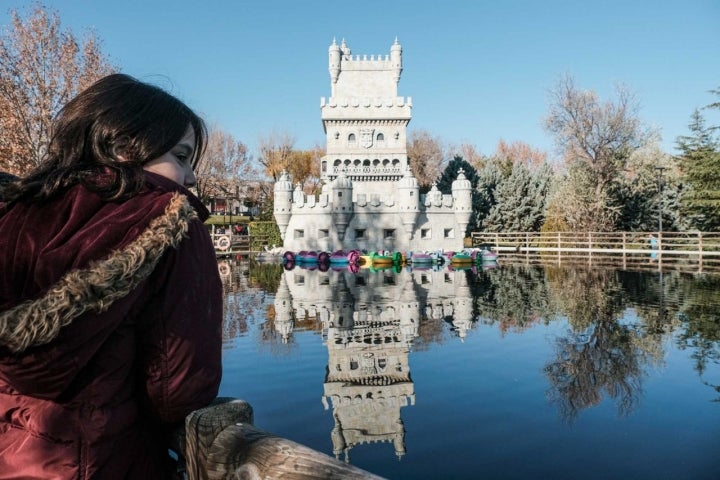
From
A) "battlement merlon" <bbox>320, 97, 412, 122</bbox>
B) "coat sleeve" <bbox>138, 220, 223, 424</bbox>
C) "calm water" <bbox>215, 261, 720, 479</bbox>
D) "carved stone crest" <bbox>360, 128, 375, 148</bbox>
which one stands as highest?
"battlement merlon" <bbox>320, 97, 412, 122</bbox>

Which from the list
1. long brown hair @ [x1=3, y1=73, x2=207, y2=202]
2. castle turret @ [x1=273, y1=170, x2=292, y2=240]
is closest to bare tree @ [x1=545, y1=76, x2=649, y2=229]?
castle turret @ [x1=273, y1=170, x2=292, y2=240]

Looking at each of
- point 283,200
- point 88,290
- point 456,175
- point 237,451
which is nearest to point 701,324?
point 237,451

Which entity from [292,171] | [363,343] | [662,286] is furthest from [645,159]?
[363,343]

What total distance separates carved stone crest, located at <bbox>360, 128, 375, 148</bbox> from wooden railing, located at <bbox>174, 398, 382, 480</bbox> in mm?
33087

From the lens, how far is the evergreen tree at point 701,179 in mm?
29719

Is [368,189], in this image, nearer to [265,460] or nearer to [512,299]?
[512,299]

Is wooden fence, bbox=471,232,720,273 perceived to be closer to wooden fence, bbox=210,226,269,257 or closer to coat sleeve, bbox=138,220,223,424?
wooden fence, bbox=210,226,269,257

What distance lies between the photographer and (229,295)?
15992 mm

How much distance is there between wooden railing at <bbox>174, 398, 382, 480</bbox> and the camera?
130 centimetres

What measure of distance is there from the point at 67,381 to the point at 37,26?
20536 mm

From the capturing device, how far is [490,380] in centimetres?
745

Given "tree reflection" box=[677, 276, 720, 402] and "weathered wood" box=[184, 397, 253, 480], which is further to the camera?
"tree reflection" box=[677, 276, 720, 402]

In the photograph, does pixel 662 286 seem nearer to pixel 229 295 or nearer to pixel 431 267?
pixel 431 267

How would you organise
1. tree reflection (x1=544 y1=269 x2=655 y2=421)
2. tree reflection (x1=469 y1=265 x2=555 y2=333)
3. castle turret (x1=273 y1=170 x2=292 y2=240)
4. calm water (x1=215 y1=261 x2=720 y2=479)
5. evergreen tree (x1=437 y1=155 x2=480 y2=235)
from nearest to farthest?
calm water (x1=215 y1=261 x2=720 y2=479)
tree reflection (x1=544 y1=269 x2=655 y2=421)
tree reflection (x1=469 y1=265 x2=555 y2=333)
castle turret (x1=273 y1=170 x2=292 y2=240)
evergreen tree (x1=437 y1=155 x2=480 y2=235)
